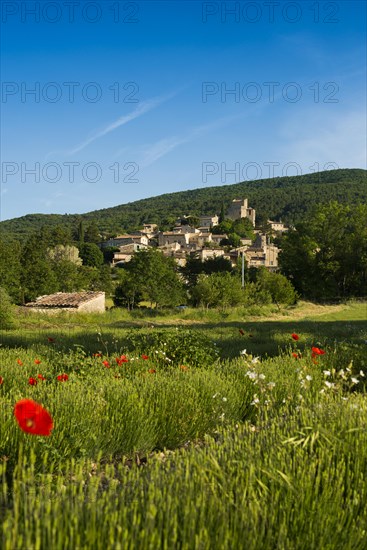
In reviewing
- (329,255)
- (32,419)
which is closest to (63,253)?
(329,255)

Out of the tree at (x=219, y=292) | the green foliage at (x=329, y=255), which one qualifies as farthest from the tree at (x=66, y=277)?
the green foliage at (x=329, y=255)

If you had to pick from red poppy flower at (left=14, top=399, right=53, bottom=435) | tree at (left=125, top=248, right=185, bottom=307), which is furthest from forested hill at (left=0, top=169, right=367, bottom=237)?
red poppy flower at (left=14, top=399, right=53, bottom=435)

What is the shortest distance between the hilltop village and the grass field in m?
77.6

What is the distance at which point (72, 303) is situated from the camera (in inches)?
1121

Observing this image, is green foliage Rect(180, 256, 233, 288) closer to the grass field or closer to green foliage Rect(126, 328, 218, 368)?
green foliage Rect(126, 328, 218, 368)

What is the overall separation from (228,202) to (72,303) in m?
128

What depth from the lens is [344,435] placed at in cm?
287

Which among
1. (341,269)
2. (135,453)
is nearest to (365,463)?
(135,453)

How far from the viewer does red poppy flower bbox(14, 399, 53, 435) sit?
179 cm

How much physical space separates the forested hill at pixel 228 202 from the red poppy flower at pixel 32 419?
105m

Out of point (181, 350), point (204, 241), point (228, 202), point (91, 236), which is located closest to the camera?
point (181, 350)

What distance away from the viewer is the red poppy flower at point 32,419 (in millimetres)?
1789

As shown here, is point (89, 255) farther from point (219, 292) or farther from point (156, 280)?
point (219, 292)

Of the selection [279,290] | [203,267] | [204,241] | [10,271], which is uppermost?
[204,241]
